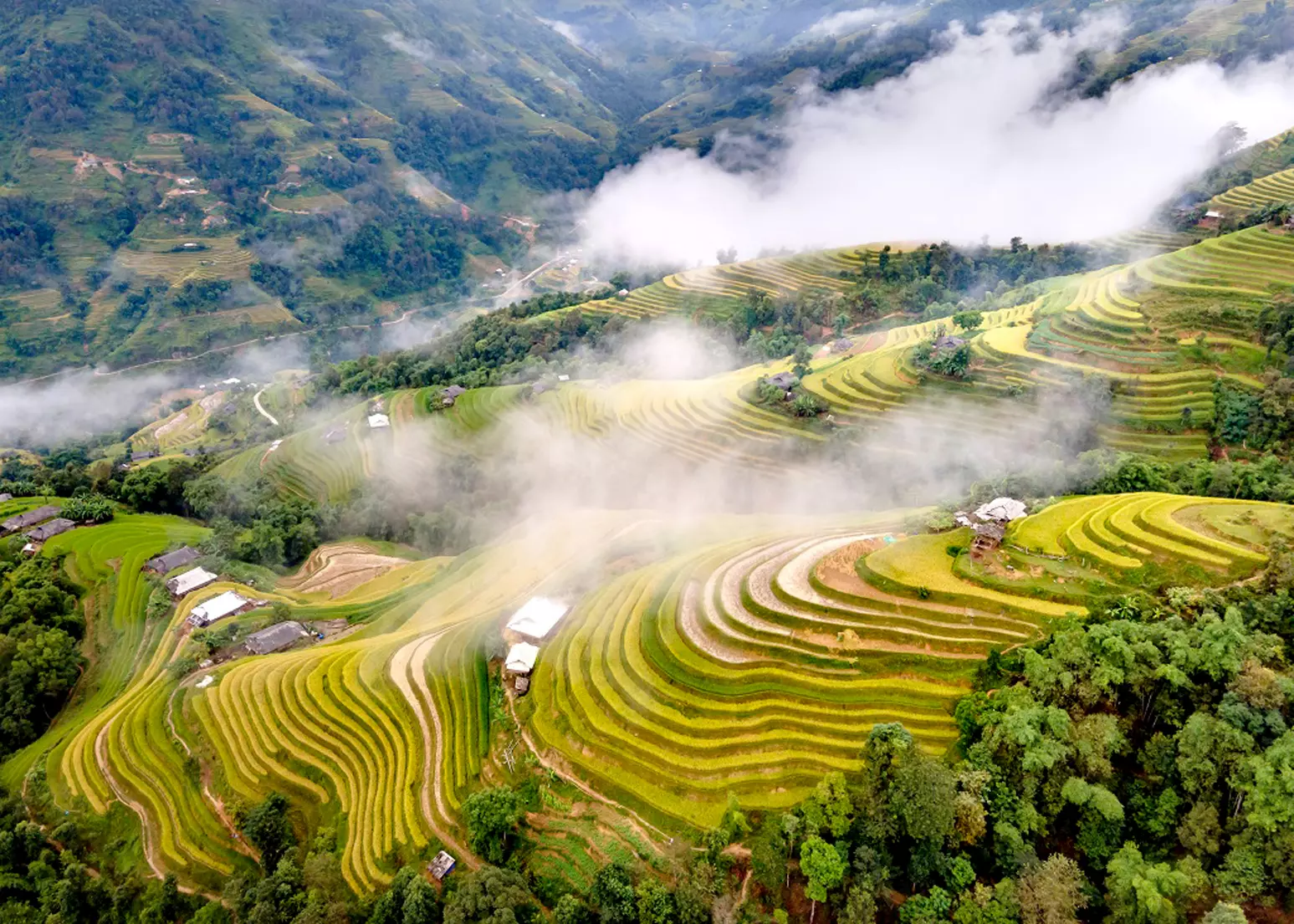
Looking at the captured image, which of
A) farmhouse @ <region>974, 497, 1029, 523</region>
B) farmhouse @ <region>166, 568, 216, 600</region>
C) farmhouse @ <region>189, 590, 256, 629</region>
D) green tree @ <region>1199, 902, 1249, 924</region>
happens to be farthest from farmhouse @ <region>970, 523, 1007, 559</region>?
farmhouse @ <region>166, 568, 216, 600</region>

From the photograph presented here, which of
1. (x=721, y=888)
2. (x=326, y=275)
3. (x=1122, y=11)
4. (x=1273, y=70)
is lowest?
(x=721, y=888)

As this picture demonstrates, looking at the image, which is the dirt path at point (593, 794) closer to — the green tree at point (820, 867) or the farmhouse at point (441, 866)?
the green tree at point (820, 867)

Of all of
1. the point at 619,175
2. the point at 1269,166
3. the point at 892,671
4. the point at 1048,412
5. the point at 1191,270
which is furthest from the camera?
the point at 619,175

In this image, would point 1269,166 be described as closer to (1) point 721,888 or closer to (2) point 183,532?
(1) point 721,888

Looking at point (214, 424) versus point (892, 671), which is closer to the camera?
point (892, 671)

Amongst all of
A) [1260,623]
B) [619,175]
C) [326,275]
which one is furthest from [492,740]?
[619,175]

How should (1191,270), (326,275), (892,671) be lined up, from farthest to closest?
(326,275) → (1191,270) → (892,671)

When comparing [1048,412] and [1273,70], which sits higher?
[1273,70]
